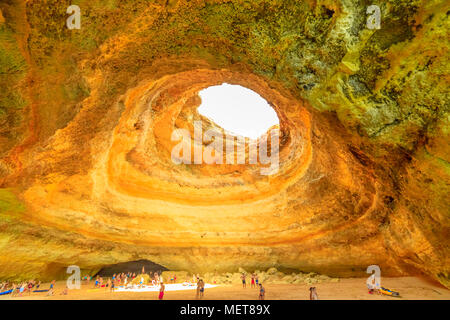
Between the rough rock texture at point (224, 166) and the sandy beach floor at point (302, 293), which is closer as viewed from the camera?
the rough rock texture at point (224, 166)

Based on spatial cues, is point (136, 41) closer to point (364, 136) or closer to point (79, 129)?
point (79, 129)

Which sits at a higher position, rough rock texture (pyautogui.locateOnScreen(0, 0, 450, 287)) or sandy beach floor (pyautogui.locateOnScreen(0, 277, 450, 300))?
rough rock texture (pyautogui.locateOnScreen(0, 0, 450, 287))

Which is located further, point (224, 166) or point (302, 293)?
point (224, 166)

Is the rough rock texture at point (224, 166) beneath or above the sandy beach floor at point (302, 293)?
above

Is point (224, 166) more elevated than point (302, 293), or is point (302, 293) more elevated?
point (224, 166)
